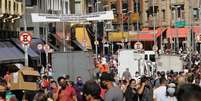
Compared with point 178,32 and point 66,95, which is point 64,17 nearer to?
point 66,95

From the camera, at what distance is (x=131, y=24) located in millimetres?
111000

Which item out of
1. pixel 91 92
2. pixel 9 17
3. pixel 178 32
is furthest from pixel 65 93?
pixel 178 32

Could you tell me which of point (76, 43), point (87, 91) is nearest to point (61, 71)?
point (87, 91)

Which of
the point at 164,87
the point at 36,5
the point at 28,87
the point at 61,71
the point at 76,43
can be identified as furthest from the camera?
the point at 76,43

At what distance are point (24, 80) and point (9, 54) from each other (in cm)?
2559

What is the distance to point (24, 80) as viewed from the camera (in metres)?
19.3

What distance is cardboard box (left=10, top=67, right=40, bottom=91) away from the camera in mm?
19203

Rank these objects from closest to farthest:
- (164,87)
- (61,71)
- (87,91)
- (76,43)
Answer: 1. (87,91)
2. (164,87)
3. (61,71)
4. (76,43)

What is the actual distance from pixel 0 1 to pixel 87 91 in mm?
35112

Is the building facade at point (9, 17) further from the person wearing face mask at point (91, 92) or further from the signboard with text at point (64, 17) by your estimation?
the person wearing face mask at point (91, 92)

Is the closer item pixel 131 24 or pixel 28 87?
pixel 28 87

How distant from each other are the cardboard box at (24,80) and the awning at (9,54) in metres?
19.3

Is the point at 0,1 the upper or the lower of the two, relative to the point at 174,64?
upper

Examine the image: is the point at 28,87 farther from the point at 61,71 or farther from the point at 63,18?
the point at 63,18
